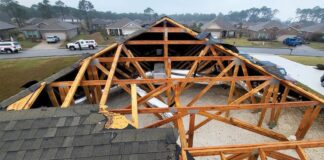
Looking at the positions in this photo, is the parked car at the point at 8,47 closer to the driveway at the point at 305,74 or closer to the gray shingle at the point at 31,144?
the gray shingle at the point at 31,144

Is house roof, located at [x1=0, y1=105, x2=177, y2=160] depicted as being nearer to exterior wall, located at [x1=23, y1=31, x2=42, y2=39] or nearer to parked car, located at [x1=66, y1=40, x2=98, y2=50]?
parked car, located at [x1=66, y1=40, x2=98, y2=50]

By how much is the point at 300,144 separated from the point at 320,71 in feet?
58.0

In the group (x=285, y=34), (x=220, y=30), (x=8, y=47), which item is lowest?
(x=285, y=34)

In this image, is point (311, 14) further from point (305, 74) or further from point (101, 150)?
point (101, 150)

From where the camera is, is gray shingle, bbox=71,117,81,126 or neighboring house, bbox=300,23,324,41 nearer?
gray shingle, bbox=71,117,81,126

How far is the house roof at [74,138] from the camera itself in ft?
8.19

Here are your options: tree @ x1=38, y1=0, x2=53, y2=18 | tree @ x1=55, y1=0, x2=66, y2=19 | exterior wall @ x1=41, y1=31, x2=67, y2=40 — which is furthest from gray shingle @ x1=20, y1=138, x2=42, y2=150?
tree @ x1=55, y1=0, x2=66, y2=19

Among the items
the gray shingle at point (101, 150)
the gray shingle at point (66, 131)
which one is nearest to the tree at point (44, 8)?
the gray shingle at point (66, 131)

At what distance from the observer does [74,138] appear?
2736mm

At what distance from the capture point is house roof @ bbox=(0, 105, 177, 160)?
250cm

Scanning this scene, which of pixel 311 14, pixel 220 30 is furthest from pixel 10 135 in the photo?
pixel 311 14

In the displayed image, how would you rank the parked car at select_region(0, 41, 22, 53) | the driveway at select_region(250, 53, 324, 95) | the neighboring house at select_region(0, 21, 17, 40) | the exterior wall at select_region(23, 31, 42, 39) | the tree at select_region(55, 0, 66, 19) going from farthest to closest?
1. the tree at select_region(55, 0, 66, 19)
2. the exterior wall at select_region(23, 31, 42, 39)
3. the neighboring house at select_region(0, 21, 17, 40)
4. the parked car at select_region(0, 41, 22, 53)
5. the driveway at select_region(250, 53, 324, 95)

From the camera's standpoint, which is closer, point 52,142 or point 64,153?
point 64,153

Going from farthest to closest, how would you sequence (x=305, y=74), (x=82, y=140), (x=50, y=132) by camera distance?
(x=305, y=74) → (x=50, y=132) → (x=82, y=140)
